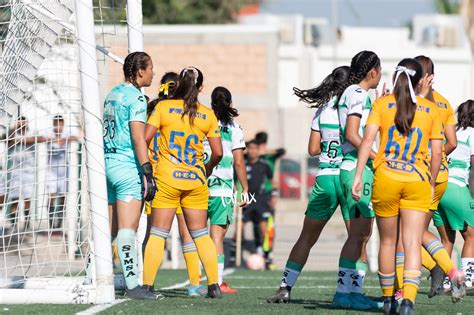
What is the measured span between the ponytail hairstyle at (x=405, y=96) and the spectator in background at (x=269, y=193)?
1135cm

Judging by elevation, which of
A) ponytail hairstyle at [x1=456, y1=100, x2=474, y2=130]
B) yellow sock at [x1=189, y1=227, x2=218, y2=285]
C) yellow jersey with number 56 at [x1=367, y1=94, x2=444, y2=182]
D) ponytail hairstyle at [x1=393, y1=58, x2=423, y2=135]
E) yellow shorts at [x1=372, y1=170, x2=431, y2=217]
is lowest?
yellow sock at [x1=189, y1=227, x2=218, y2=285]

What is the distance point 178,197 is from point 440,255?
232cm

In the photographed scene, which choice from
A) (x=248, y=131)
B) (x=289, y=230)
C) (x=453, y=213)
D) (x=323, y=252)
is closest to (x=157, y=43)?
(x=248, y=131)

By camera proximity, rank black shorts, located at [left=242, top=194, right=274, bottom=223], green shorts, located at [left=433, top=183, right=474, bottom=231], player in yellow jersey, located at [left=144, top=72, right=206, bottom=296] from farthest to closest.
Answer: black shorts, located at [left=242, top=194, right=274, bottom=223], green shorts, located at [left=433, top=183, right=474, bottom=231], player in yellow jersey, located at [left=144, top=72, right=206, bottom=296]

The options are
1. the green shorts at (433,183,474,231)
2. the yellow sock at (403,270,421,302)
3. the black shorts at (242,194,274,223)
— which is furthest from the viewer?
the black shorts at (242,194,274,223)

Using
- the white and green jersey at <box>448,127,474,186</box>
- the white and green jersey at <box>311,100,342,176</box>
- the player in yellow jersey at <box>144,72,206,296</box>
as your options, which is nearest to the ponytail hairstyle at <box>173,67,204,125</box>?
the player in yellow jersey at <box>144,72,206,296</box>

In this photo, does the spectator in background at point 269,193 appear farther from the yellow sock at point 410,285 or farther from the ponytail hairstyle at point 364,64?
the yellow sock at point 410,285

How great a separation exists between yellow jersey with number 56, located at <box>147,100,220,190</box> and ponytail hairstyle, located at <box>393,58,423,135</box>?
7.25ft

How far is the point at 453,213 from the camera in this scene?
38.5 feet

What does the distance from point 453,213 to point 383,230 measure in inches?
124

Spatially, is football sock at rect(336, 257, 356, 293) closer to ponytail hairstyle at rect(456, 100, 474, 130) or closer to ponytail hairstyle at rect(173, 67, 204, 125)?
ponytail hairstyle at rect(173, 67, 204, 125)

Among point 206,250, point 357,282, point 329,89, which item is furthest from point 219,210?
point 357,282

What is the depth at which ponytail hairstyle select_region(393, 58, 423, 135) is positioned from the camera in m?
8.49

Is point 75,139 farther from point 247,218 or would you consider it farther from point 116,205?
point 116,205
